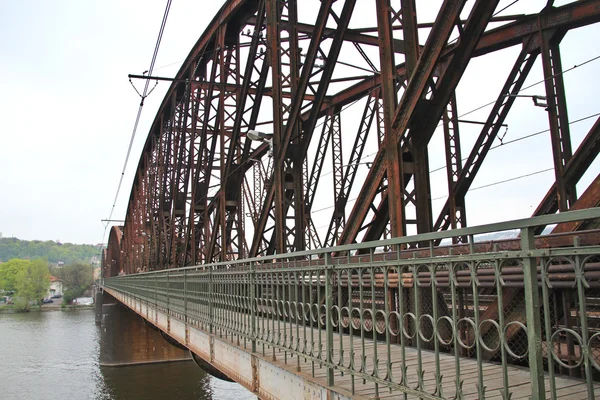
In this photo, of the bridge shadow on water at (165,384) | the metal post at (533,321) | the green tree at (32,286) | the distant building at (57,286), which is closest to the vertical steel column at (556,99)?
the metal post at (533,321)

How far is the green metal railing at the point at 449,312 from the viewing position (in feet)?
8.44

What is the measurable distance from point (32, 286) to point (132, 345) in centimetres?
8549

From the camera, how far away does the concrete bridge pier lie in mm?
35844

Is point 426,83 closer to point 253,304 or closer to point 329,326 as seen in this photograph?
point 329,326

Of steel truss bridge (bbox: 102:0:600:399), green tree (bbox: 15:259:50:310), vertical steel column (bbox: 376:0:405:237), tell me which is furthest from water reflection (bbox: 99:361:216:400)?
green tree (bbox: 15:259:50:310)

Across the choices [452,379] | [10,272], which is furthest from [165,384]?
[10,272]

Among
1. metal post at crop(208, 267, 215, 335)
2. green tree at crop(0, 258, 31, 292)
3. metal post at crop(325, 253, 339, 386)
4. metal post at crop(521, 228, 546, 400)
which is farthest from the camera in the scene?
green tree at crop(0, 258, 31, 292)

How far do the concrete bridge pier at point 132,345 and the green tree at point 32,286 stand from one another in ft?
261

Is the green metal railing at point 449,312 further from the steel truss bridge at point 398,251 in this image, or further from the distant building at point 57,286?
the distant building at point 57,286

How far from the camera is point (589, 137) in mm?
7688

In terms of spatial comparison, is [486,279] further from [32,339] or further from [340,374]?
[32,339]

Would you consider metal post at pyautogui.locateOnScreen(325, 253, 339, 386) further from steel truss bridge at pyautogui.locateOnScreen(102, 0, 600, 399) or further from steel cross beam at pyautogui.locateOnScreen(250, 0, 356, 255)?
steel cross beam at pyautogui.locateOnScreen(250, 0, 356, 255)

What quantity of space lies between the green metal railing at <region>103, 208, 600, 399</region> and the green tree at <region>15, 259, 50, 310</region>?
114180mm

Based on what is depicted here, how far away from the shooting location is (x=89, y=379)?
33250 millimetres
